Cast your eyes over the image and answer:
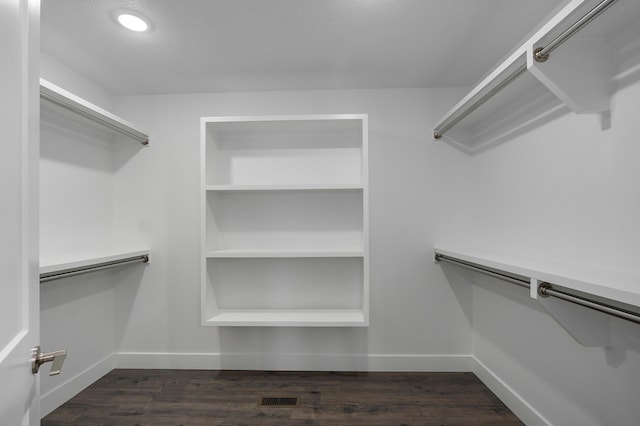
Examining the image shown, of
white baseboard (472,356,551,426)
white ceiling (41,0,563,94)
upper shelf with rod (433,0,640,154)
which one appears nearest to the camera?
upper shelf with rod (433,0,640,154)

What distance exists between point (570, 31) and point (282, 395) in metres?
2.23

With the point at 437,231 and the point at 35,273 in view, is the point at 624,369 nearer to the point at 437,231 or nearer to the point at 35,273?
the point at 437,231

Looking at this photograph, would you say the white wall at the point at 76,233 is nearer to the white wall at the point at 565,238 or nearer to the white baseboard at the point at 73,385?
the white baseboard at the point at 73,385

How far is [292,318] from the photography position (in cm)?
204

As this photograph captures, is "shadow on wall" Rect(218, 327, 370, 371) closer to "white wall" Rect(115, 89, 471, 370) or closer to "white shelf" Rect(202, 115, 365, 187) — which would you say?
"white wall" Rect(115, 89, 471, 370)

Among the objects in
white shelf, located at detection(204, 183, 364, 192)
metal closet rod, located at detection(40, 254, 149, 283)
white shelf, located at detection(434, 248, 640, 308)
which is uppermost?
white shelf, located at detection(204, 183, 364, 192)

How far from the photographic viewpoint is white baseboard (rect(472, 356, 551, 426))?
159 cm

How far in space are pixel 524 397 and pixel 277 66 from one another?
242cm

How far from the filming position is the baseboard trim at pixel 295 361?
7.35 feet

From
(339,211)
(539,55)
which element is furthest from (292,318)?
(539,55)

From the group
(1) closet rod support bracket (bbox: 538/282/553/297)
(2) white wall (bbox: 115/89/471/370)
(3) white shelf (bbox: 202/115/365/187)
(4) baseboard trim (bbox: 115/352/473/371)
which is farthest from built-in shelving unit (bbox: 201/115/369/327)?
(1) closet rod support bracket (bbox: 538/282/553/297)

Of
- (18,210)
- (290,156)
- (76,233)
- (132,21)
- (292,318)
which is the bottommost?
(292,318)

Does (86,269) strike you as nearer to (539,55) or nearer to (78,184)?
(78,184)

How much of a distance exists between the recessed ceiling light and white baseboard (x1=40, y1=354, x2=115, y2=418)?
6.82 ft
